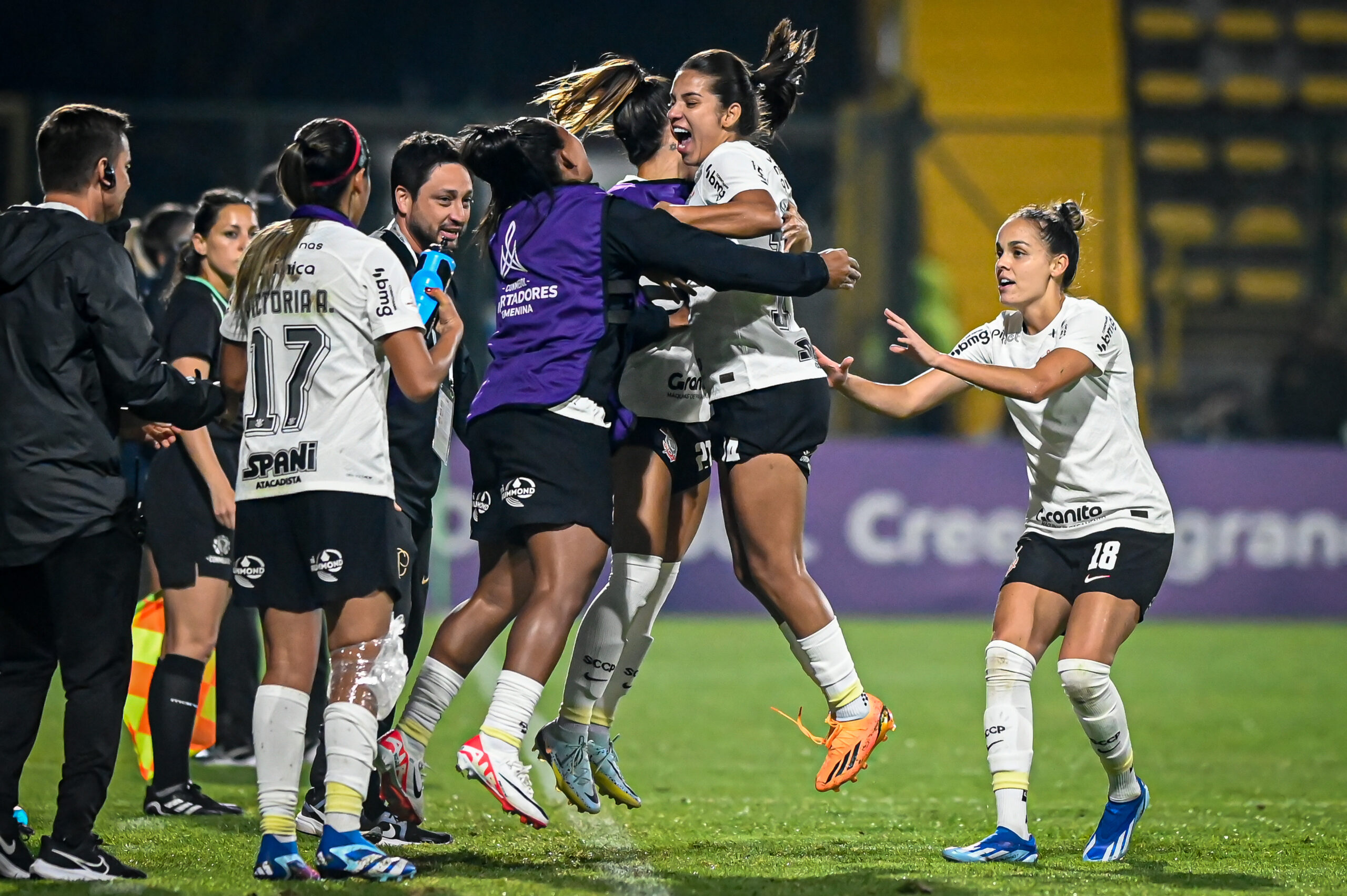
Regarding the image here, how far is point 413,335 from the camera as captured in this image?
15.1 feet

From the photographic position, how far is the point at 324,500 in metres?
4.53

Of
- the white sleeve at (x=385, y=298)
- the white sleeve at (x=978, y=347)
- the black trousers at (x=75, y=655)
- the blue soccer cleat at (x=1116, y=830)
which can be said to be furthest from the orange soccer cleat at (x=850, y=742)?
the black trousers at (x=75, y=655)

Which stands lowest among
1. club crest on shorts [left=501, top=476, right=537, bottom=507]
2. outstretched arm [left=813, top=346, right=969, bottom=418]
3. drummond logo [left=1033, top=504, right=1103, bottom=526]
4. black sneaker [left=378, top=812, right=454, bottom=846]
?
black sneaker [left=378, top=812, right=454, bottom=846]

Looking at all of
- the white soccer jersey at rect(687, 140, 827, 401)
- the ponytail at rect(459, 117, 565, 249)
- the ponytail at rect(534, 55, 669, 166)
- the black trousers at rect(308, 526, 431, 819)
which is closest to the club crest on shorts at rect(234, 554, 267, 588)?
the black trousers at rect(308, 526, 431, 819)

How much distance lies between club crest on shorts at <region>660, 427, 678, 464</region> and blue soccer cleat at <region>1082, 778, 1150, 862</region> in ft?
6.06

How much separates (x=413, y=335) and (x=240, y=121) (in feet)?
36.4

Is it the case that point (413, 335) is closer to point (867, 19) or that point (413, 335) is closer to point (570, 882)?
point (570, 882)

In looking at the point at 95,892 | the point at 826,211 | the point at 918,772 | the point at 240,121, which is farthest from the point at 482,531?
the point at 826,211

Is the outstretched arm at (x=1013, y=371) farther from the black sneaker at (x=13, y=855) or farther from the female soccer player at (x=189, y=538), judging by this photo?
the black sneaker at (x=13, y=855)

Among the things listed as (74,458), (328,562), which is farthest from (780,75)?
(74,458)

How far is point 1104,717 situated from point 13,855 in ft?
11.0

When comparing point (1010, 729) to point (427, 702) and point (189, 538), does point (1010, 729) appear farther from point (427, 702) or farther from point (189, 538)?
point (189, 538)

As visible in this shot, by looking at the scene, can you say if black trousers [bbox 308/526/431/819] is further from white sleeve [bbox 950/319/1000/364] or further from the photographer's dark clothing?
white sleeve [bbox 950/319/1000/364]

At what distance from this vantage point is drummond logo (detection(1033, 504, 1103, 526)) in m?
5.46
